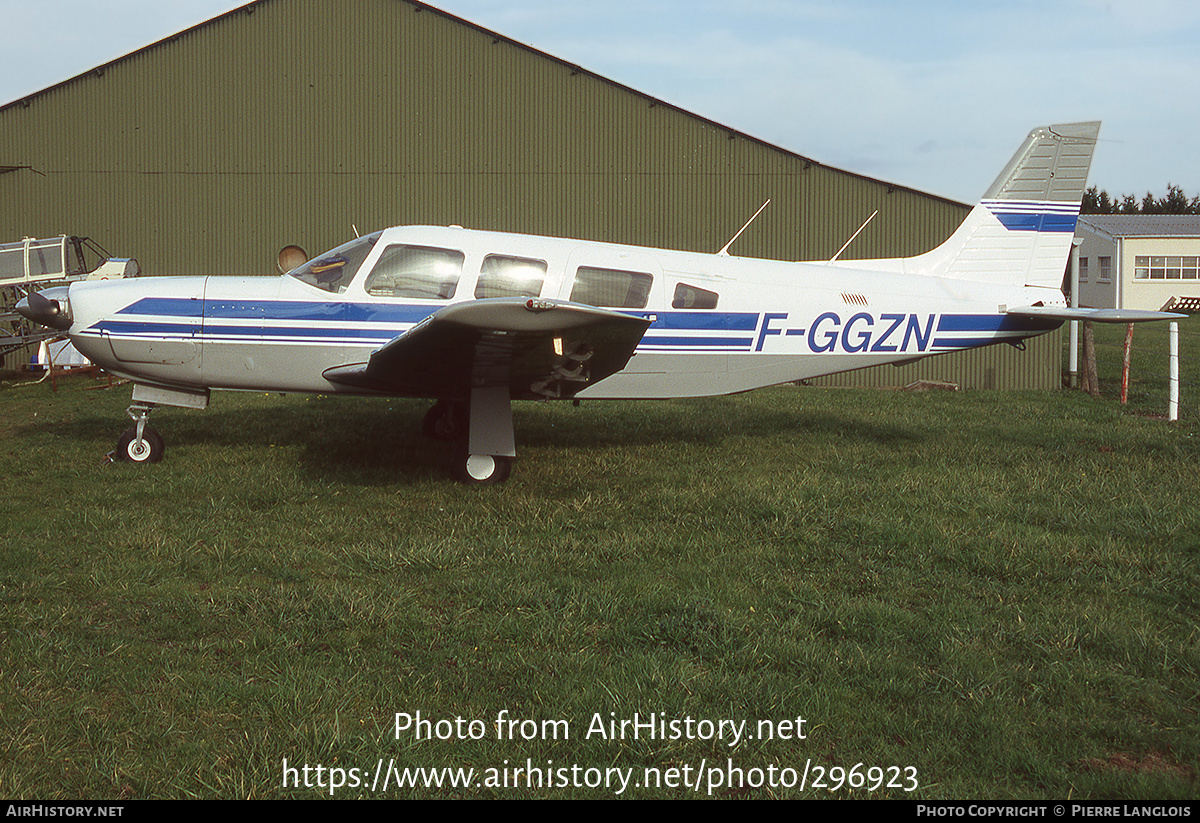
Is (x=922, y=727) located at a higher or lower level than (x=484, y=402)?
lower

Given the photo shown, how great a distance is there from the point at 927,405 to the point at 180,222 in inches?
506

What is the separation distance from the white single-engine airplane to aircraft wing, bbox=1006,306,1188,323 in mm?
26

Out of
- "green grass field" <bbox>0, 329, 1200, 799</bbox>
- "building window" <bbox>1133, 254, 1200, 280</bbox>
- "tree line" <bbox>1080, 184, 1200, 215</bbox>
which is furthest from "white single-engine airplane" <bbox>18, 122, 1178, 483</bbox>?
"tree line" <bbox>1080, 184, 1200, 215</bbox>

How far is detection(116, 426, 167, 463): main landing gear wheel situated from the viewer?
7.37 m

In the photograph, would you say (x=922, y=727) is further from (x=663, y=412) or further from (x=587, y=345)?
(x=663, y=412)

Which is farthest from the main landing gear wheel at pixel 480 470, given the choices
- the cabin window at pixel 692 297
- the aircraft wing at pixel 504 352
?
the cabin window at pixel 692 297

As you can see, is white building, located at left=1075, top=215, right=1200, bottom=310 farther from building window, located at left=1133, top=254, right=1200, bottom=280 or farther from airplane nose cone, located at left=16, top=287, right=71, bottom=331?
airplane nose cone, located at left=16, top=287, right=71, bottom=331

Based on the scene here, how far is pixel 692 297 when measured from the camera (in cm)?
754

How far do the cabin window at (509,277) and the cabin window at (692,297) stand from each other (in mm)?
1228

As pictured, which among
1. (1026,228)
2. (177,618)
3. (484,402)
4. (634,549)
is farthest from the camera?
(1026,228)

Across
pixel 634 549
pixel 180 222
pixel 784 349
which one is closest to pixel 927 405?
pixel 784 349

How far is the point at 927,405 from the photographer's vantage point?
1160 cm

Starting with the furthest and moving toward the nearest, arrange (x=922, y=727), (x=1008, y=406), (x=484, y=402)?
(x=1008, y=406) < (x=484, y=402) < (x=922, y=727)

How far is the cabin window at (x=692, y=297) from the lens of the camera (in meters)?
7.48
